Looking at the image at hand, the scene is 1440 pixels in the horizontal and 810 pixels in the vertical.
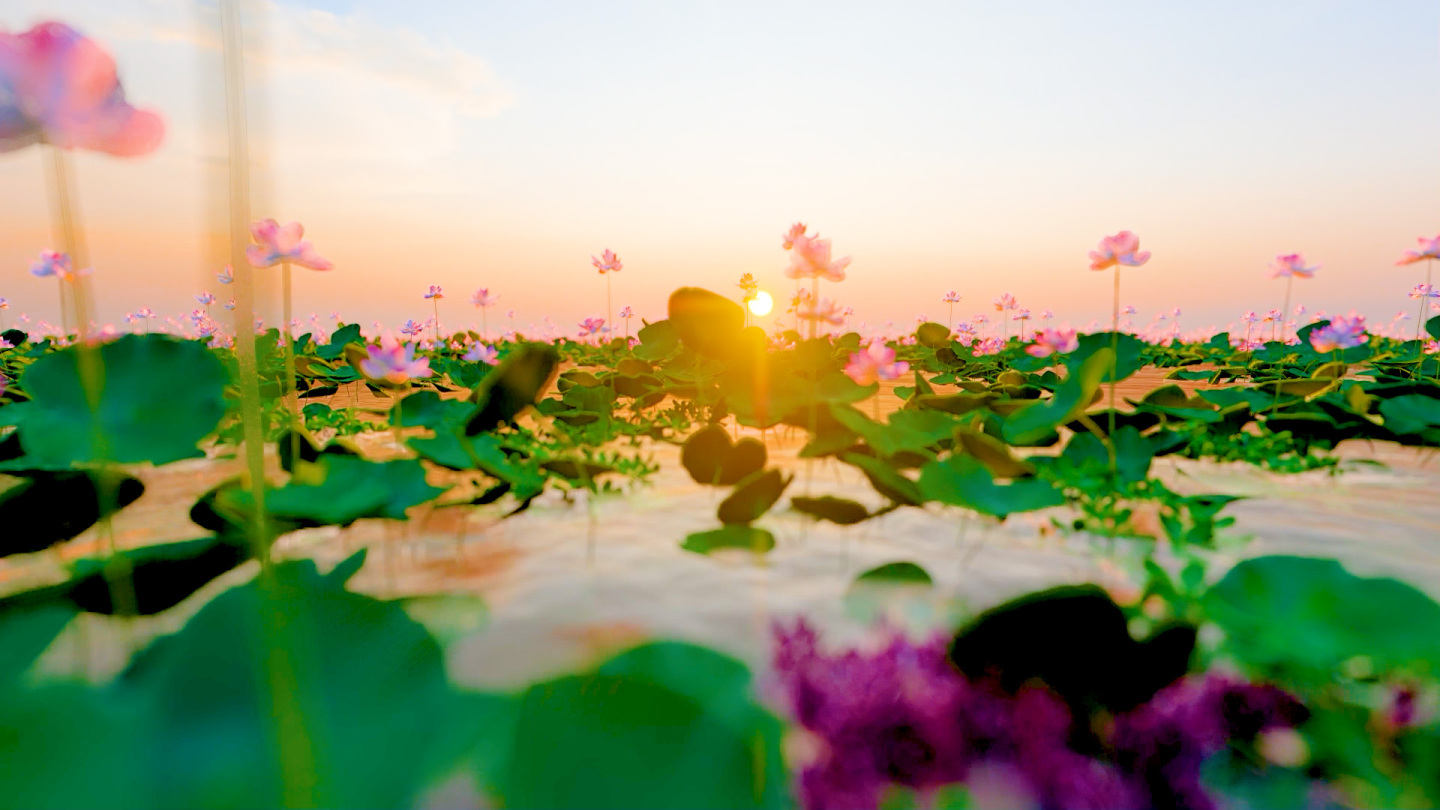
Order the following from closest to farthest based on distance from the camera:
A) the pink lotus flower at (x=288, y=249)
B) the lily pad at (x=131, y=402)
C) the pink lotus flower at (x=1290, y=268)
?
the lily pad at (x=131, y=402)
the pink lotus flower at (x=288, y=249)
the pink lotus flower at (x=1290, y=268)

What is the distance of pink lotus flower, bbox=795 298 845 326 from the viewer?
2285mm

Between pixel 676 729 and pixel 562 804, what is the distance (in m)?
0.12

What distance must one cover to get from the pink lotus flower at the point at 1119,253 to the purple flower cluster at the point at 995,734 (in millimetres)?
1356

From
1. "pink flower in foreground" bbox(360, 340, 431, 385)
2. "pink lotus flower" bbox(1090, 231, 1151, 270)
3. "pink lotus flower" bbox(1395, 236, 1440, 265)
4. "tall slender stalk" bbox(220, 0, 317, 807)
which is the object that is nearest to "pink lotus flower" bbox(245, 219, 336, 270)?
"pink flower in foreground" bbox(360, 340, 431, 385)

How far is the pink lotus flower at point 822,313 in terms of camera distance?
2.29 m

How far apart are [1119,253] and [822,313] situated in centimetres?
82

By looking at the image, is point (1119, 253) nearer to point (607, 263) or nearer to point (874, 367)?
point (874, 367)

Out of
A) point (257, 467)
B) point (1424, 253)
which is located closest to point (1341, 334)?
point (1424, 253)

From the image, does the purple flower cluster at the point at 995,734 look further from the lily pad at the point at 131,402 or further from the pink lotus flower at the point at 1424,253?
the pink lotus flower at the point at 1424,253

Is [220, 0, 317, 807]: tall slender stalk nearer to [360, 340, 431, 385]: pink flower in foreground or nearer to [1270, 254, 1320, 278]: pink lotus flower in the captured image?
[360, 340, 431, 385]: pink flower in foreground

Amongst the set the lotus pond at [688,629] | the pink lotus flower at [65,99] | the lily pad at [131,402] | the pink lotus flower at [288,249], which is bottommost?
the lotus pond at [688,629]

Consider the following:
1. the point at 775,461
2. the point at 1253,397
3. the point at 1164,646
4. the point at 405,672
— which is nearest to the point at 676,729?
the point at 405,672

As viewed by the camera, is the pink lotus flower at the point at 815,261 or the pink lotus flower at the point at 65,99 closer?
the pink lotus flower at the point at 65,99

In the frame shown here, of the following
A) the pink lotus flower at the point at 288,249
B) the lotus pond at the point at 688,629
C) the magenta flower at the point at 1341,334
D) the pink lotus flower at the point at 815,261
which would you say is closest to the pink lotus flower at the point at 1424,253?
the magenta flower at the point at 1341,334
